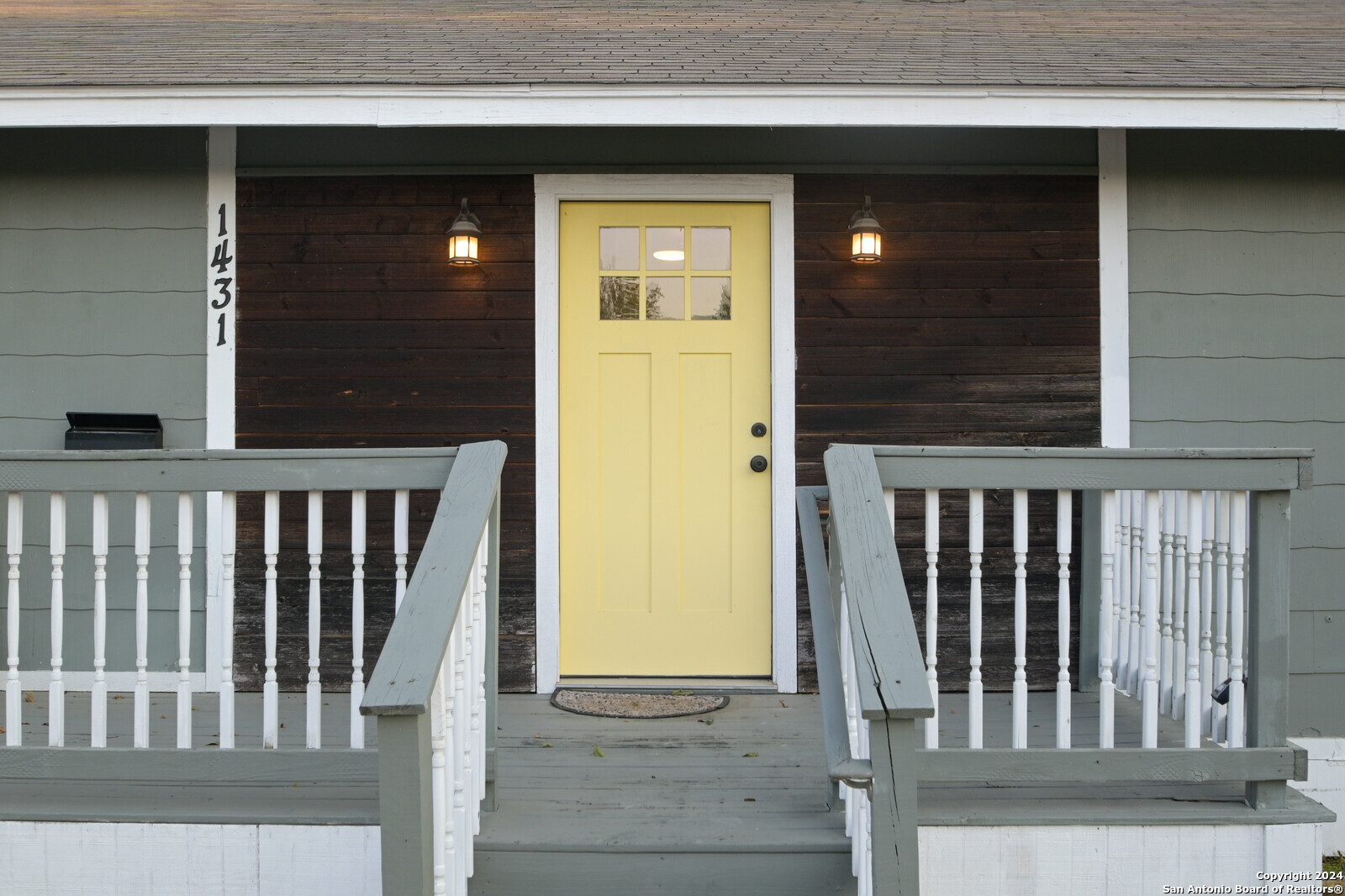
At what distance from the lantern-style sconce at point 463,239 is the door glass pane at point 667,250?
2.18 ft

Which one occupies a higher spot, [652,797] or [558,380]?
[558,380]

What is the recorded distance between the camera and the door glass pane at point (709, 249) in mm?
4059

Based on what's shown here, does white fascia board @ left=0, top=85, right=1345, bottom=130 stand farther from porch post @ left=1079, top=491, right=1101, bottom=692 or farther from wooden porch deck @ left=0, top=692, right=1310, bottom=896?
wooden porch deck @ left=0, top=692, right=1310, bottom=896

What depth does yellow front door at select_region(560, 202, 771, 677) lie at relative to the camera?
4.03 metres

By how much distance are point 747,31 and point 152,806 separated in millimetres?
3519

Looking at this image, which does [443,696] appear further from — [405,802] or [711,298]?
[711,298]

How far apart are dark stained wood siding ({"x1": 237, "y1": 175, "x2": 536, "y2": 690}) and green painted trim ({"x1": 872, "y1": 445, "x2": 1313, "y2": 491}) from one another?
77.1 inches

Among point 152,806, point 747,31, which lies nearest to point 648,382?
point 747,31

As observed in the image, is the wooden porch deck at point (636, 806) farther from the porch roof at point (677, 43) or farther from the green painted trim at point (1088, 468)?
the porch roof at point (677, 43)

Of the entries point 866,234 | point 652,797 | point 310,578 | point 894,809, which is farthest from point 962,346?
point 310,578

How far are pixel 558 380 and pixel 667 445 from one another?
19.5 inches

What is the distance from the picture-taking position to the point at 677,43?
4.06 m

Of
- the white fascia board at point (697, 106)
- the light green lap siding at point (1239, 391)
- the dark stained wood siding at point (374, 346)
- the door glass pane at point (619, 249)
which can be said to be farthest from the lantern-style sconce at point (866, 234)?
the dark stained wood siding at point (374, 346)

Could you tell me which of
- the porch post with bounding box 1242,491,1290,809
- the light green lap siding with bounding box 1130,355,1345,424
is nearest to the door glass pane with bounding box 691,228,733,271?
the light green lap siding with bounding box 1130,355,1345,424
